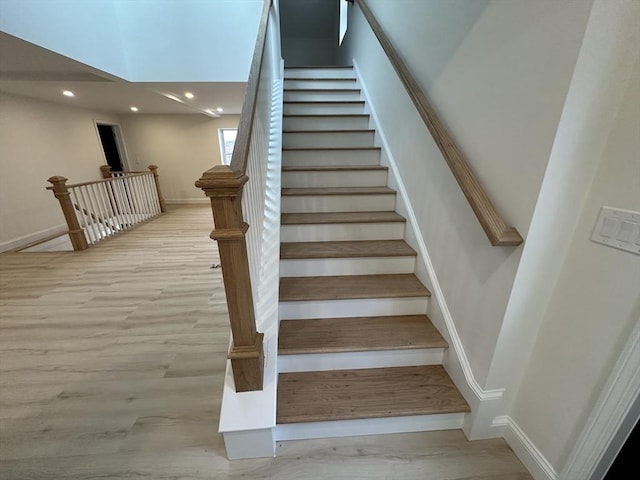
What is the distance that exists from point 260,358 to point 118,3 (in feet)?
14.3

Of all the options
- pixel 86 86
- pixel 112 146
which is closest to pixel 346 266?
pixel 86 86

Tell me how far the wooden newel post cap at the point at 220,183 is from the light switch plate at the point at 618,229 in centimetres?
109

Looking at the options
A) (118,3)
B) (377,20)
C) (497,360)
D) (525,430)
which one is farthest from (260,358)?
(118,3)

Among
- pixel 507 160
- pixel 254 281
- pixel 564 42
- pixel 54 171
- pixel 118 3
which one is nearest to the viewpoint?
pixel 564 42

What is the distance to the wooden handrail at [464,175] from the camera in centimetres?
91

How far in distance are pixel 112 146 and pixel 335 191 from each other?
291 inches

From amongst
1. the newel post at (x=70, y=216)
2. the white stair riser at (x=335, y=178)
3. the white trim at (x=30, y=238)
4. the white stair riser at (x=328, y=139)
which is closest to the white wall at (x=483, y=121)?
the white stair riser at (x=335, y=178)

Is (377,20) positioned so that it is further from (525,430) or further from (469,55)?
(525,430)

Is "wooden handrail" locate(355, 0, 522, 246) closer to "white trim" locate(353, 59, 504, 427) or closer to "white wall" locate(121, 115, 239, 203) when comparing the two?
"white trim" locate(353, 59, 504, 427)

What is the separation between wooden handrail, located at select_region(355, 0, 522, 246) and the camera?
2.97 feet

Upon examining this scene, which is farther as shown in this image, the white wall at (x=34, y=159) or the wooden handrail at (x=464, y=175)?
the white wall at (x=34, y=159)

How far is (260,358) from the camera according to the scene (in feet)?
3.53

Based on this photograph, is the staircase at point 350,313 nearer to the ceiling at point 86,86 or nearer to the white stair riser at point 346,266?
the white stair riser at point 346,266

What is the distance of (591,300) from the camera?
0.83m
